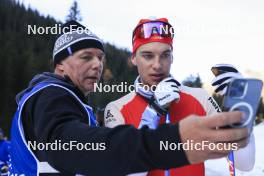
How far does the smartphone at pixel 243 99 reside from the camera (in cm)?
105


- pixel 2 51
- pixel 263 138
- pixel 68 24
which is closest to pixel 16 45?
pixel 2 51

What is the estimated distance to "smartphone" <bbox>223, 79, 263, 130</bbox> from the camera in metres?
1.05

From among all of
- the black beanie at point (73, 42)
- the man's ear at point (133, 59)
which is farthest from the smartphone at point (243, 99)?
the man's ear at point (133, 59)

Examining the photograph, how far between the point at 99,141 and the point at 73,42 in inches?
56.3

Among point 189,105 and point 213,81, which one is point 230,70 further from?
point 189,105

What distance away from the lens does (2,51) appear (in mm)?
57406

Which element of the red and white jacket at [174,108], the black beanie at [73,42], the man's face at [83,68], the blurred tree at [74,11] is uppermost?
the blurred tree at [74,11]

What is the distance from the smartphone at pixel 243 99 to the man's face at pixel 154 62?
194 cm

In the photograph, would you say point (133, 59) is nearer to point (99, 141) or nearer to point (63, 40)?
point (63, 40)

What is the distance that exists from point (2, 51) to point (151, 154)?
6020cm

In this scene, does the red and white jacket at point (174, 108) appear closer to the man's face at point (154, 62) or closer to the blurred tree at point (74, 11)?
the man's face at point (154, 62)

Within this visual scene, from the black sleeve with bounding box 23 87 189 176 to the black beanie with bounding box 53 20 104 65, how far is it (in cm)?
97

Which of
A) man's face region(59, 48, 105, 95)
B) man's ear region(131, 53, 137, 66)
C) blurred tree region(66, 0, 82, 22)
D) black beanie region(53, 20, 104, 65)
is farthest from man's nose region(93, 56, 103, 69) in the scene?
blurred tree region(66, 0, 82, 22)

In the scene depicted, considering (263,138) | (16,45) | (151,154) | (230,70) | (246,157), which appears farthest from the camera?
(16,45)
